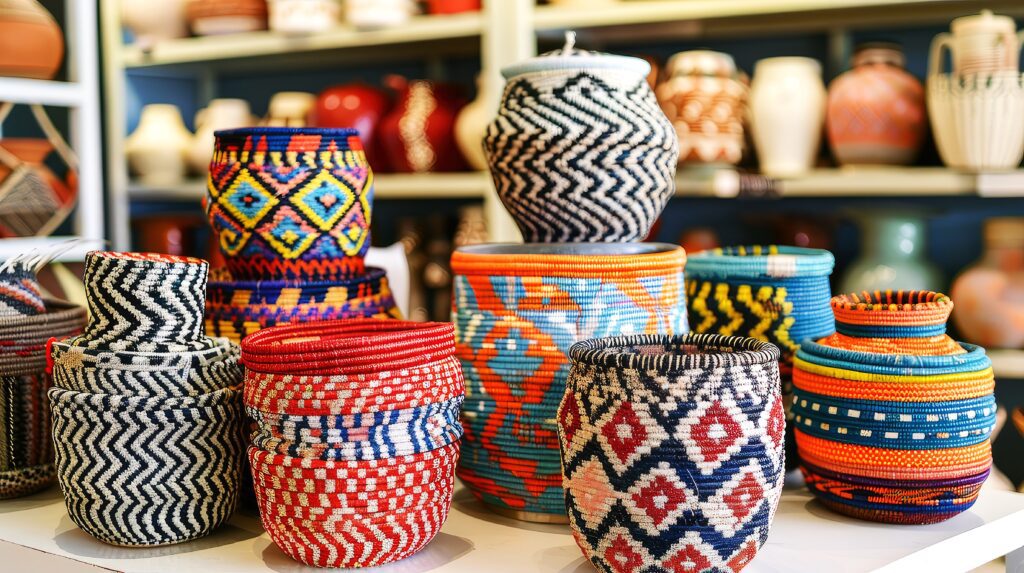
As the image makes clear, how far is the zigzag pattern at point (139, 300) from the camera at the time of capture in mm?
685

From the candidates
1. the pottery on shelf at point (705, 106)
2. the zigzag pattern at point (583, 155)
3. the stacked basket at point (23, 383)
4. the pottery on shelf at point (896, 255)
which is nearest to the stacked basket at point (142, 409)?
the stacked basket at point (23, 383)

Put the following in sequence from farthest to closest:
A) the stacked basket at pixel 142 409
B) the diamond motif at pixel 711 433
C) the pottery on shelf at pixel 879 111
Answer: the pottery on shelf at pixel 879 111, the stacked basket at pixel 142 409, the diamond motif at pixel 711 433

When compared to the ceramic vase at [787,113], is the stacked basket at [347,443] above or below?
below

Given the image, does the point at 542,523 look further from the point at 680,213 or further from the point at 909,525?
the point at 680,213

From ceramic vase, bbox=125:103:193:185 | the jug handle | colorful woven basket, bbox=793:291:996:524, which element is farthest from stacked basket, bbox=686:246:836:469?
ceramic vase, bbox=125:103:193:185

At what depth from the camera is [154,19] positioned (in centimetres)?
264

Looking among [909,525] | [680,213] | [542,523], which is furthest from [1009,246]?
[542,523]

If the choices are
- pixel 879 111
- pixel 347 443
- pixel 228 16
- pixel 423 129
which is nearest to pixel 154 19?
pixel 228 16

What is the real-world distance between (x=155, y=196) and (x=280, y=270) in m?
2.05

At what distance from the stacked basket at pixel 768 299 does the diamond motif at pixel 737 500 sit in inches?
9.7

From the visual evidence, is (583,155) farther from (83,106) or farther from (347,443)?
(83,106)

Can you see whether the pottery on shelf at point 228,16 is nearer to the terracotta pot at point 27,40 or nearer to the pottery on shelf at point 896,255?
the terracotta pot at point 27,40

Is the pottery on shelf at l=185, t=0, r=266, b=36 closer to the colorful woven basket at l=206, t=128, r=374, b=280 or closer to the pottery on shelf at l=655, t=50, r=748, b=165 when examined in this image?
the pottery on shelf at l=655, t=50, r=748, b=165

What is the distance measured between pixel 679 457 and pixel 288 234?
0.43 metres
